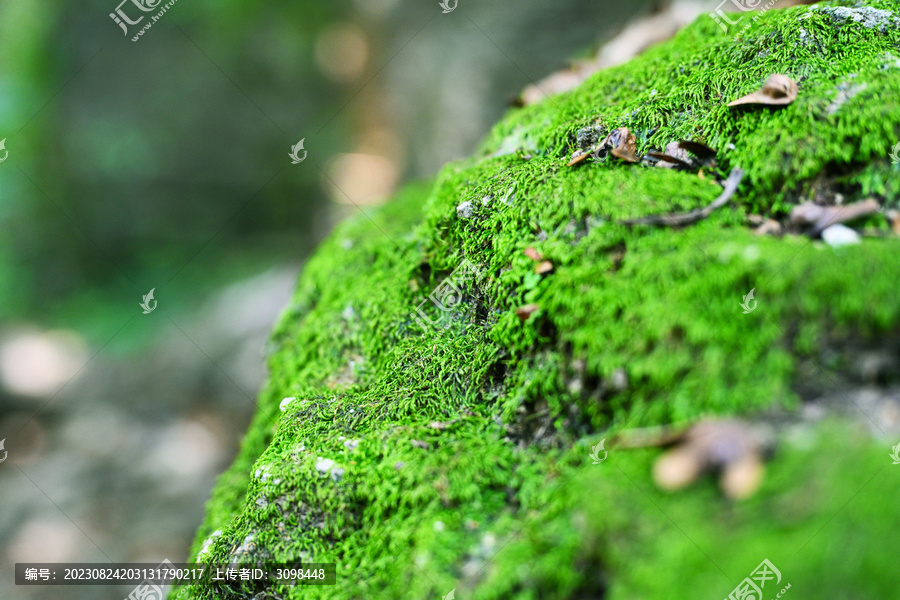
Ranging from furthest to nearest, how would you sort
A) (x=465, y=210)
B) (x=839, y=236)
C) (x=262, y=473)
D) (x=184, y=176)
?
(x=184, y=176)
(x=465, y=210)
(x=262, y=473)
(x=839, y=236)

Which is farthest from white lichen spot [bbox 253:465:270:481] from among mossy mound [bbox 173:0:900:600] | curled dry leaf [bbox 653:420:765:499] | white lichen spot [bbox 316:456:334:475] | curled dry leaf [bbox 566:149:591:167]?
curled dry leaf [bbox 566:149:591:167]

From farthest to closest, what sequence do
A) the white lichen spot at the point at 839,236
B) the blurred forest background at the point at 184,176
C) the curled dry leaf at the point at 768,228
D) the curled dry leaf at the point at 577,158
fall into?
the blurred forest background at the point at 184,176
the curled dry leaf at the point at 577,158
the curled dry leaf at the point at 768,228
the white lichen spot at the point at 839,236

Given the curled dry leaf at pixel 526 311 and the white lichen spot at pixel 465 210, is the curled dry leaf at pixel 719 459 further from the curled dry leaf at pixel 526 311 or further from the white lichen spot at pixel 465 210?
the white lichen spot at pixel 465 210

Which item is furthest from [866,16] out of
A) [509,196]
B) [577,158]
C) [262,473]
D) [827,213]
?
[262,473]

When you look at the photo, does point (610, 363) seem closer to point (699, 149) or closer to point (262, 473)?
point (699, 149)

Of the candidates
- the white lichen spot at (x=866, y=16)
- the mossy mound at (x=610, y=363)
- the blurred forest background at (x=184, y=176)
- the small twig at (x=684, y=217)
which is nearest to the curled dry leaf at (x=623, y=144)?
the mossy mound at (x=610, y=363)

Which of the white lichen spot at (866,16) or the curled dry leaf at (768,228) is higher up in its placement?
the white lichen spot at (866,16)

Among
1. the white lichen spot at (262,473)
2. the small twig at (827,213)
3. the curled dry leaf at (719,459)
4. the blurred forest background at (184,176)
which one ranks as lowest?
the curled dry leaf at (719,459)
